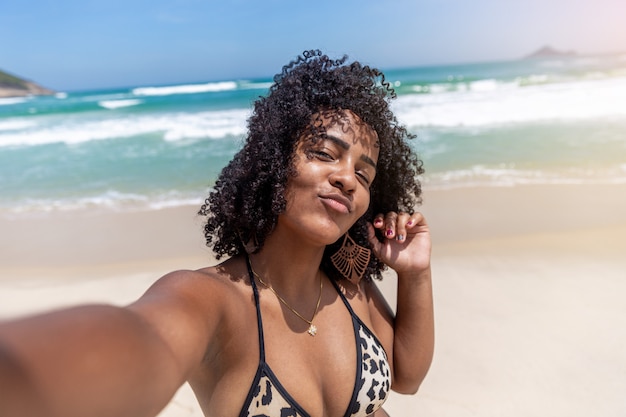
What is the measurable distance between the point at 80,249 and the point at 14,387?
19.2ft

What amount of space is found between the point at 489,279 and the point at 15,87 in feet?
270

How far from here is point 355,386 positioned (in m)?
1.86

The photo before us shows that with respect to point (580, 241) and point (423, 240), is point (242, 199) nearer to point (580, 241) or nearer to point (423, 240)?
point (423, 240)

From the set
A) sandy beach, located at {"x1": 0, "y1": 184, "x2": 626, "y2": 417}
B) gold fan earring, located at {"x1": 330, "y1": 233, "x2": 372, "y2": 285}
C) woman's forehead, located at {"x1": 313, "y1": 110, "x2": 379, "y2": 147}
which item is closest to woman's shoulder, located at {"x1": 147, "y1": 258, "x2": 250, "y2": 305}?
sandy beach, located at {"x1": 0, "y1": 184, "x2": 626, "y2": 417}

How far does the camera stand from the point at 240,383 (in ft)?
5.23

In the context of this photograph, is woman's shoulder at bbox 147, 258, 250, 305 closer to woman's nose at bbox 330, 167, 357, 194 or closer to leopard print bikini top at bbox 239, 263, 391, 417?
leopard print bikini top at bbox 239, 263, 391, 417

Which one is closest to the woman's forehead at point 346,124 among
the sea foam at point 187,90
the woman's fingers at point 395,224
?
the woman's fingers at point 395,224

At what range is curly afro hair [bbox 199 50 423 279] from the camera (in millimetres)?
1876

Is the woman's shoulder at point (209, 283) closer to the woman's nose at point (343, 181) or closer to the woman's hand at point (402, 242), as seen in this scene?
the woman's nose at point (343, 181)

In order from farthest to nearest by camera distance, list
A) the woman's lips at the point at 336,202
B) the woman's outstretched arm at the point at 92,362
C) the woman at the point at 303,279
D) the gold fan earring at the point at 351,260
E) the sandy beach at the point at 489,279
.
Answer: the sandy beach at the point at 489,279 < the gold fan earring at the point at 351,260 < the woman's lips at the point at 336,202 < the woman at the point at 303,279 < the woman's outstretched arm at the point at 92,362

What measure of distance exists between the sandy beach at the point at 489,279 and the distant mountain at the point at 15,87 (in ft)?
240

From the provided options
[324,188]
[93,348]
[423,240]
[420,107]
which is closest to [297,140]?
[324,188]

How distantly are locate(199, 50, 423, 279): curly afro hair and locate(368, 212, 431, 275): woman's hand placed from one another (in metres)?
0.20

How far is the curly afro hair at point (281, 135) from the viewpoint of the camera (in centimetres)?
188
